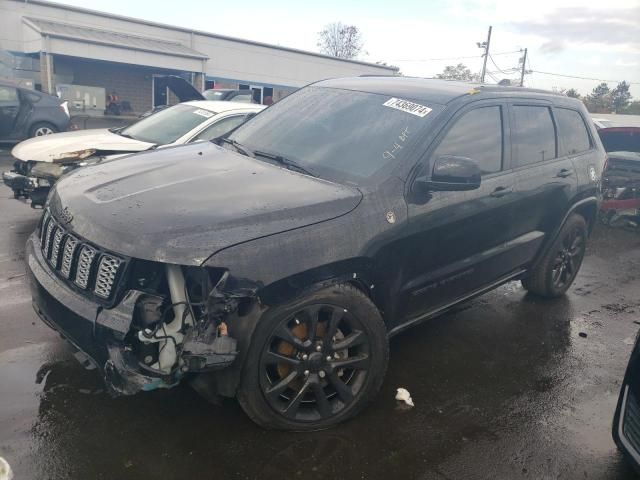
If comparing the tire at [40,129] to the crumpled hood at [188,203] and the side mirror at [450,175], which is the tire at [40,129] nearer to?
the crumpled hood at [188,203]

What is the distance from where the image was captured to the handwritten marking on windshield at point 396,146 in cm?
324

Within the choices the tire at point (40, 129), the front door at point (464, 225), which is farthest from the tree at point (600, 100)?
the front door at point (464, 225)

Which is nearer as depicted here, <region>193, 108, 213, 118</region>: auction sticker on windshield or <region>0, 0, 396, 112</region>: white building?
<region>193, 108, 213, 118</region>: auction sticker on windshield

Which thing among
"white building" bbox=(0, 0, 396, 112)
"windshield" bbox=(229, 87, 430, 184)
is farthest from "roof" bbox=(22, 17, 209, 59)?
"windshield" bbox=(229, 87, 430, 184)

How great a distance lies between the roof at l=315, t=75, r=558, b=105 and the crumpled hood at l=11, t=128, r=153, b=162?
306 centimetres

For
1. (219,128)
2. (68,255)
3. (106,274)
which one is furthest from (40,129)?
(106,274)

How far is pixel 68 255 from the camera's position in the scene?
276 cm

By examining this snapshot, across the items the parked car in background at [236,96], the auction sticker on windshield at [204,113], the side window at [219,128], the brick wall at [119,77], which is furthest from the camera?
the brick wall at [119,77]

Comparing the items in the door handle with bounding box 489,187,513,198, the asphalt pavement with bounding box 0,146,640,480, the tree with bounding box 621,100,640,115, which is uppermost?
the tree with bounding box 621,100,640,115

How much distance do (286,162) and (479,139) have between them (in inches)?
54.6

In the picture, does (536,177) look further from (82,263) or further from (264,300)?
(82,263)

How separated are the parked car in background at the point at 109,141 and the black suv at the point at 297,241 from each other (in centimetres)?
259

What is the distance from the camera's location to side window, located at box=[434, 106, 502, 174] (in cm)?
349

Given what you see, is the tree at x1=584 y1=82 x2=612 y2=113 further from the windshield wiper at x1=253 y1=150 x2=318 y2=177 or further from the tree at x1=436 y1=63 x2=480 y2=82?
the windshield wiper at x1=253 y1=150 x2=318 y2=177
